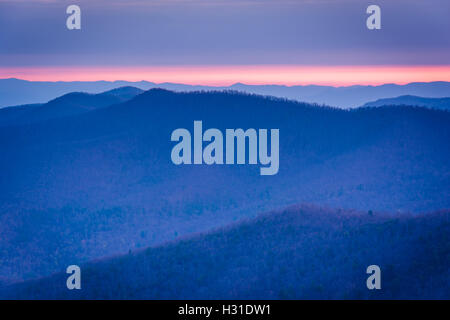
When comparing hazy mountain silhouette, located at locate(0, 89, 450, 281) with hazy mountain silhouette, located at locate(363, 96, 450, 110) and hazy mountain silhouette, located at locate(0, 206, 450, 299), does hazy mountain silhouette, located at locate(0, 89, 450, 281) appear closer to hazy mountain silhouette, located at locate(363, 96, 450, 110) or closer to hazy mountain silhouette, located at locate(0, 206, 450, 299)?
hazy mountain silhouette, located at locate(363, 96, 450, 110)

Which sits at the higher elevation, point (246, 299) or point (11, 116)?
point (11, 116)

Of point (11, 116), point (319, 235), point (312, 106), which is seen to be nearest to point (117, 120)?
point (11, 116)

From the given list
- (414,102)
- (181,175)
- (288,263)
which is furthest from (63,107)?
(288,263)

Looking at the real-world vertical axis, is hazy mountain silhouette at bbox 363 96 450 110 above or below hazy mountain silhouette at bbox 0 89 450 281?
above

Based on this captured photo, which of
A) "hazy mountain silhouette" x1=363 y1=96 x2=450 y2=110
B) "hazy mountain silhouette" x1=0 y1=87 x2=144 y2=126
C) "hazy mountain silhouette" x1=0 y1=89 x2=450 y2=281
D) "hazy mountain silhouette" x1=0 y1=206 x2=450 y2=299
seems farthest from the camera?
"hazy mountain silhouette" x1=0 y1=87 x2=144 y2=126

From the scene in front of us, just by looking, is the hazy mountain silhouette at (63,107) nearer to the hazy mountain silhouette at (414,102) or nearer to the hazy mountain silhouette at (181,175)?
the hazy mountain silhouette at (181,175)

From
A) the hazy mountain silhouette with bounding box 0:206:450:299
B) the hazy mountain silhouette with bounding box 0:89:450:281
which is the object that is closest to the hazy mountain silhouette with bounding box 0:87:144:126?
the hazy mountain silhouette with bounding box 0:89:450:281
